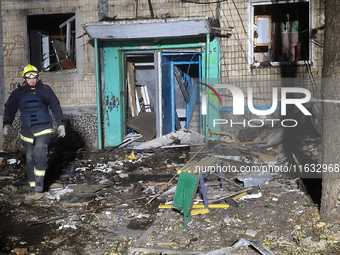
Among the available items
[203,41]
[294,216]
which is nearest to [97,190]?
[294,216]

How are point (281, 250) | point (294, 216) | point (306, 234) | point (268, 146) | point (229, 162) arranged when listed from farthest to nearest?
1. point (268, 146)
2. point (229, 162)
3. point (294, 216)
4. point (306, 234)
5. point (281, 250)

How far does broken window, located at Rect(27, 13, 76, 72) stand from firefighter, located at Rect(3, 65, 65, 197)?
12.7ft

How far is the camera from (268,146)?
24.6 feet

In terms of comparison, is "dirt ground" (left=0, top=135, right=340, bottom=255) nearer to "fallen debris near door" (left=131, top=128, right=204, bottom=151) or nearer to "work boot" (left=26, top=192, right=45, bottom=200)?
"work boot" (left=26, top=192, right=45, bottom=200)

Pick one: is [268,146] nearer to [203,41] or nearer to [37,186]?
[203,41]

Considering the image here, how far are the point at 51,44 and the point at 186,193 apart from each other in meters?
7.16

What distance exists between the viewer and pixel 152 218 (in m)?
4.79

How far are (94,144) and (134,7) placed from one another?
3.32 m

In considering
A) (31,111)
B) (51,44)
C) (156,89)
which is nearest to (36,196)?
(31,111)

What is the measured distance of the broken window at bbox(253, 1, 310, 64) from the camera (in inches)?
340

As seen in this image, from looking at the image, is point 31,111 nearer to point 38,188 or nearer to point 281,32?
point 38,188

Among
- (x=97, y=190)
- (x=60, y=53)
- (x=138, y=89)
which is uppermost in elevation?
(x=60, y=53)

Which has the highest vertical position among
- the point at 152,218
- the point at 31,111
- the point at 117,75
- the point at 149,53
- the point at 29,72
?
the point at 149,53

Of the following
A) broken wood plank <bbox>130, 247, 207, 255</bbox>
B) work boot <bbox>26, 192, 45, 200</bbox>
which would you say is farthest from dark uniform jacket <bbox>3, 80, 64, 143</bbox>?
broken wood plank <bbox>130, 247, 207, 255</bbox>
